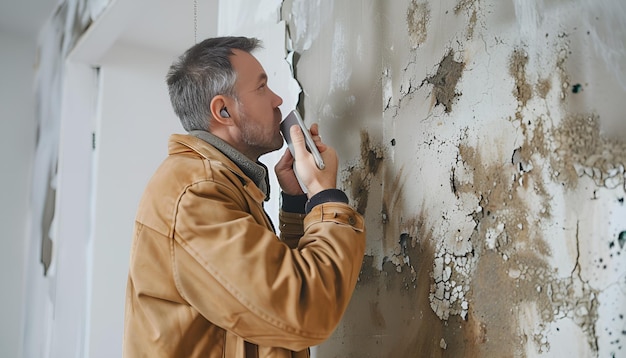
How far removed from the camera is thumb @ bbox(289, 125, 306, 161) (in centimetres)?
96

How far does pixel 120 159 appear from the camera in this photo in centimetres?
268

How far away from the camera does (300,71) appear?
132 cm

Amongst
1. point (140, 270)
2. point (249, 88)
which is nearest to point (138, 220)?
point (140, 270)

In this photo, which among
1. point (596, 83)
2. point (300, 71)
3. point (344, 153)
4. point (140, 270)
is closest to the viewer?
point (596, 83)

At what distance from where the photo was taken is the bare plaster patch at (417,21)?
0.96 meters

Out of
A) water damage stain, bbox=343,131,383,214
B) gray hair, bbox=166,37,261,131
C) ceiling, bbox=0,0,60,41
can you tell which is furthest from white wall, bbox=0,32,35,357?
water damage stain, bbox=343,131,383,214

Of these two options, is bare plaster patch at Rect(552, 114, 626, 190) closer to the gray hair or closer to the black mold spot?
the black mold spot

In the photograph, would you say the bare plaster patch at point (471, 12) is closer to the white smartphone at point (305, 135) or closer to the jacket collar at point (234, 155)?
the white smartphone at point (305, 135)

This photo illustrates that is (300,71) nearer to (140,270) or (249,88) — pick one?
(249,88)

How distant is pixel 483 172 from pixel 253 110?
0.42 meters

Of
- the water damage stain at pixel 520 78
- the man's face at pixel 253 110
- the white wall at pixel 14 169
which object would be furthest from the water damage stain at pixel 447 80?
the white wall at pixel 14 169

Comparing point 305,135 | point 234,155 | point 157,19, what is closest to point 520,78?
point 305,135

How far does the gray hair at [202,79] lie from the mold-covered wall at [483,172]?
0.92ft

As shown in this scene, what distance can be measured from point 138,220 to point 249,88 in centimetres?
31
